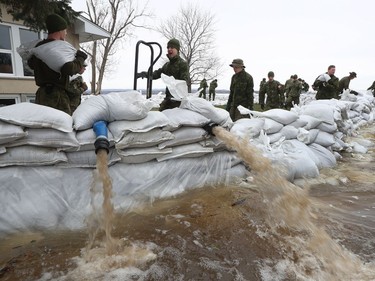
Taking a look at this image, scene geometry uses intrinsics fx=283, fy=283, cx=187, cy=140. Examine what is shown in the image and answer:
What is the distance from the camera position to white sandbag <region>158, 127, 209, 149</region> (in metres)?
2.48

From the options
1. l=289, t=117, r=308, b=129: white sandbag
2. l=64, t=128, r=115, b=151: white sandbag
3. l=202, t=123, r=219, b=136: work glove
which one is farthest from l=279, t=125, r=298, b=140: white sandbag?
l=64, t=128, r=115, b=151: white sandbag

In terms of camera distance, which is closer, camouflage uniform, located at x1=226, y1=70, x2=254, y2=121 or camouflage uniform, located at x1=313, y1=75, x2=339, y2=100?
camouflage uniform, located at x1=226, y1=70, x2=254, y2=121

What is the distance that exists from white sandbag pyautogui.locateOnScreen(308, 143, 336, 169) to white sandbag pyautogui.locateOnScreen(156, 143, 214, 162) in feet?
5.81

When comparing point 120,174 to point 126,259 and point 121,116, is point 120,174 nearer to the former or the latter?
point 121,116

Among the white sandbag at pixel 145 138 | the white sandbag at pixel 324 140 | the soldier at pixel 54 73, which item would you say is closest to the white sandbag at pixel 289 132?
the white sandbag at pixel 324 140

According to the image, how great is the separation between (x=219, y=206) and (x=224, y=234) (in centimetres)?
43

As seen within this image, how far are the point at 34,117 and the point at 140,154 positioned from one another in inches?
31.6

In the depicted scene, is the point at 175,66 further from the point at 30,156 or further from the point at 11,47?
the point at 11,47

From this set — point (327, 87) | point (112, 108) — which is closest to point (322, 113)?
point (327, 87)

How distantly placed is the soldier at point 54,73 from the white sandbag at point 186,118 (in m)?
0.88

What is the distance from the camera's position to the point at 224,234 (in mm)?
1962

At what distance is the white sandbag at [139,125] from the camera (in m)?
2.18

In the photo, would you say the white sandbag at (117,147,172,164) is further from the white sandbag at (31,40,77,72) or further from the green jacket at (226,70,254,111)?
the green jacket at (226,70,254,111)

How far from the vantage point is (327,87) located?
21.0ft
